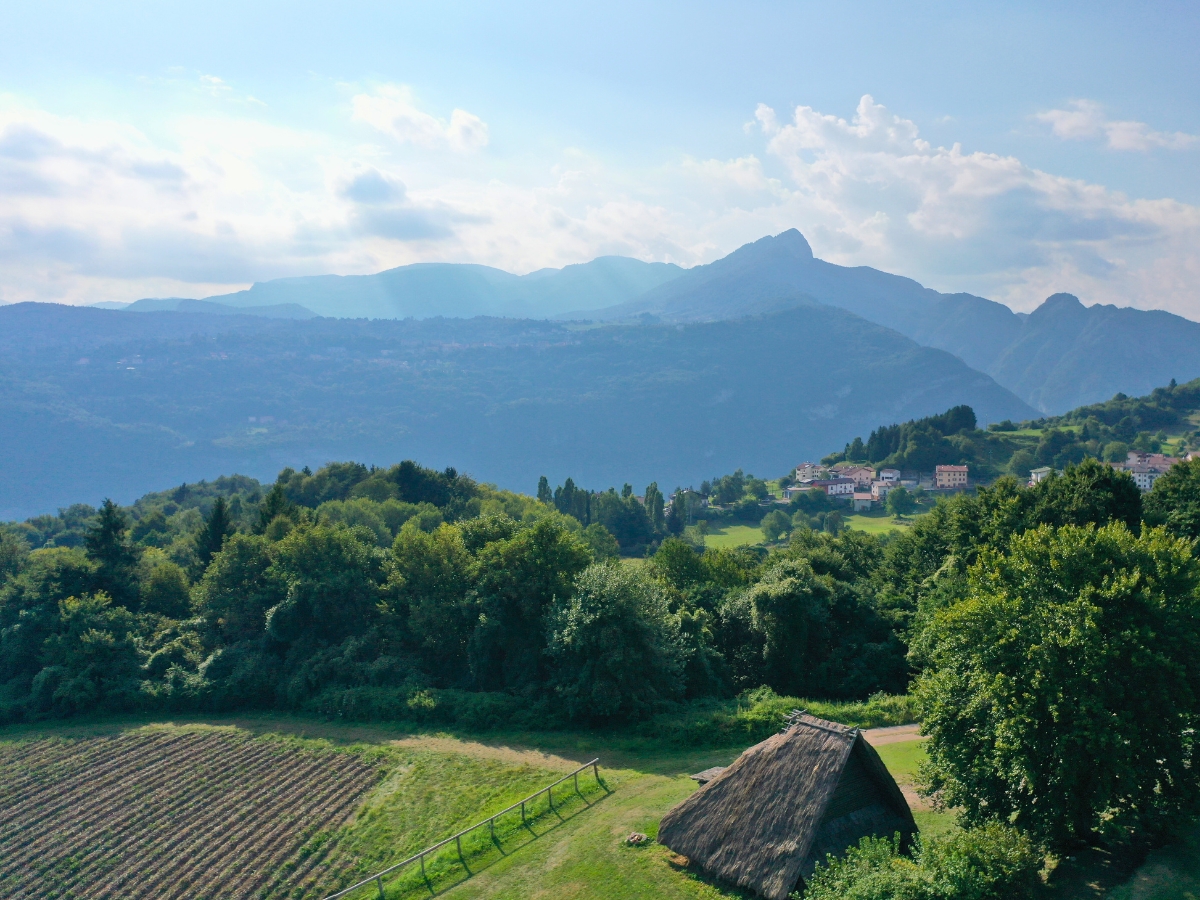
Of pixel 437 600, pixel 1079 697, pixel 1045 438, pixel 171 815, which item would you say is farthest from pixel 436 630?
pixel 1045 438

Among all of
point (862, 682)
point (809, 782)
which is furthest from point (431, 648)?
point (809, 782)

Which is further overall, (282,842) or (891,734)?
(891,734)

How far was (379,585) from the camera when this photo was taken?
43156 mm

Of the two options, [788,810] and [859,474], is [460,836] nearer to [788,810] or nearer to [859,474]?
[788,810]

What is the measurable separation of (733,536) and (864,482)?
38.3m

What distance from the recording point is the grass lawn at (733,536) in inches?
4491

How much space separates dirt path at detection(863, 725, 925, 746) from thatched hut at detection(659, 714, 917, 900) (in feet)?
26.0

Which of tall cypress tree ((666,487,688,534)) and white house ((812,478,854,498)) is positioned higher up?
white house ((812,478,854,498))

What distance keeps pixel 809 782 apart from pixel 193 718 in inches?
1228

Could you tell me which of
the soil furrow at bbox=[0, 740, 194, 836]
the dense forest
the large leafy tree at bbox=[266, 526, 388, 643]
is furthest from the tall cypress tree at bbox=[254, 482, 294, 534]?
the soil furrow at bbox=[0, 740, 194, 836]

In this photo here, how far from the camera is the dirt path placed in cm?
2606

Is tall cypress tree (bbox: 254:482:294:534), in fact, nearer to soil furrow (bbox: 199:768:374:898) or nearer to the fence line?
soil furrow (bbox: 199:768:374:898)

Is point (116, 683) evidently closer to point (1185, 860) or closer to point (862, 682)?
point (862, 682)

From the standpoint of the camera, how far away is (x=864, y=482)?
14562 centimetres
